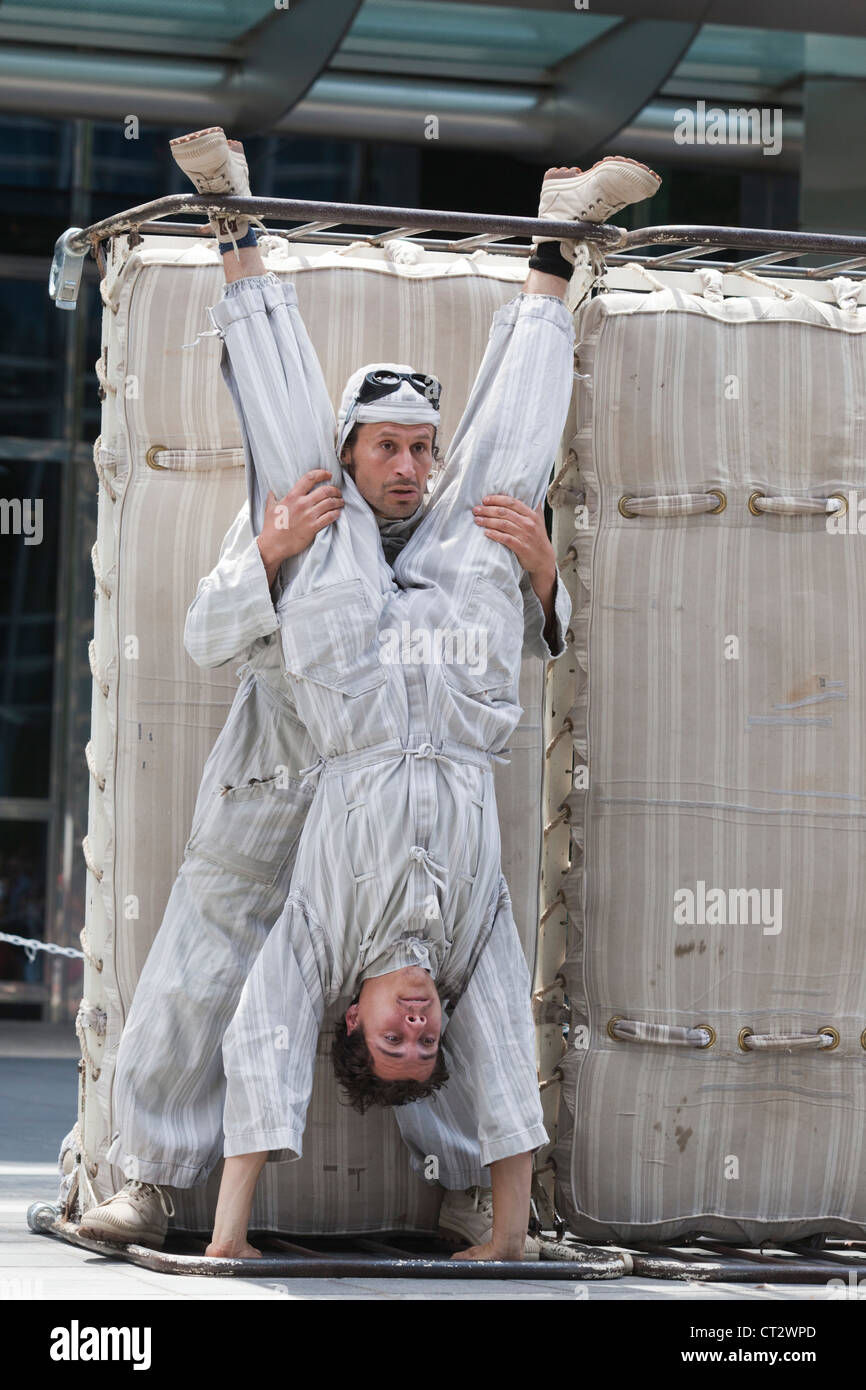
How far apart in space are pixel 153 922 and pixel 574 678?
1038mm

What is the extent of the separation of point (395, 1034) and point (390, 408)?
119 cm

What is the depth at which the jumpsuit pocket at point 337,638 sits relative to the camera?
11.9 feet

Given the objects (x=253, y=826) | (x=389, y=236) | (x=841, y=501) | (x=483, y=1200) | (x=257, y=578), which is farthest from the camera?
(x=389, y=236)

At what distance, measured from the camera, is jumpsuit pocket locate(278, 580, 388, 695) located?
3.62 meters

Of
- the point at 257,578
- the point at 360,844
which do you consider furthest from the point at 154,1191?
the point at 257,578

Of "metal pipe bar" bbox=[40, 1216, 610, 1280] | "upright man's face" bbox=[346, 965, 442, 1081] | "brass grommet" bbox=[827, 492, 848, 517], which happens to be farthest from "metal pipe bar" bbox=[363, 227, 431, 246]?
"metal pipe bar" bbox=[40, 1216, 610, 1280]

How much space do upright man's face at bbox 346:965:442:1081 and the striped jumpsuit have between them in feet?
0.11

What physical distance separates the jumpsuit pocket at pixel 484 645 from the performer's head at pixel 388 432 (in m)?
0.25

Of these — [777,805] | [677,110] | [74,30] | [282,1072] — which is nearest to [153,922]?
[282,1072]

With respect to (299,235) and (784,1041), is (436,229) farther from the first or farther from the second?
(784,1041)

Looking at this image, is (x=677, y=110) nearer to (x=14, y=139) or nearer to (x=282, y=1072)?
(x=14, y=139)

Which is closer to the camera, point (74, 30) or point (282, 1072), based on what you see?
point (282, 1072)

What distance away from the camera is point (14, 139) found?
10.2 meters

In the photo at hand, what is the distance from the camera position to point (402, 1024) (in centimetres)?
354
